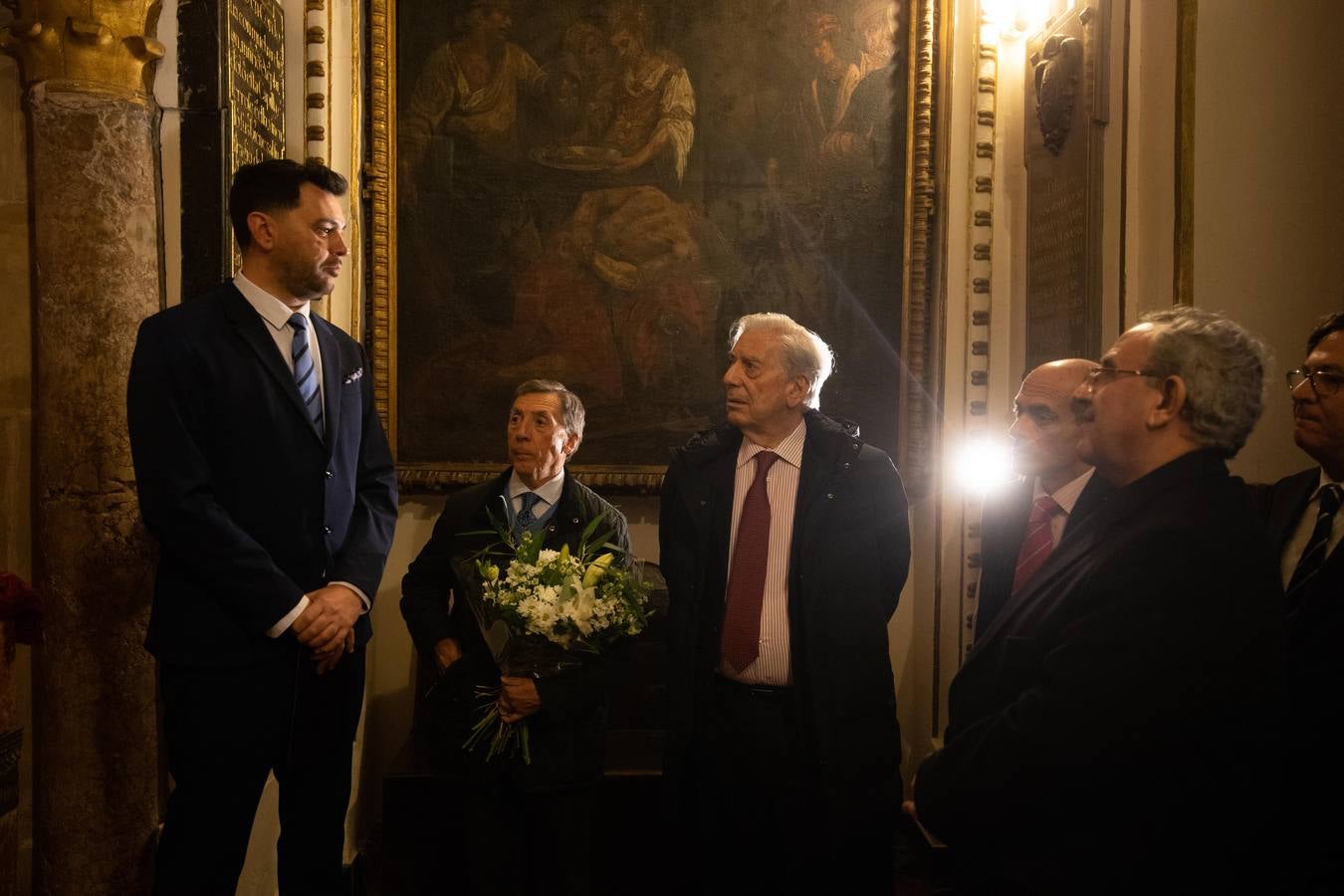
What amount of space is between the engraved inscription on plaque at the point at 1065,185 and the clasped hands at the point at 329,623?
2.81 metres

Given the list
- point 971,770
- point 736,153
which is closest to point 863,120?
point 736,153

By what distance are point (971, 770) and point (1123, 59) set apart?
2.98m

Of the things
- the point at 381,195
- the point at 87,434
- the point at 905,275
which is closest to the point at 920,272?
the point at 905,275

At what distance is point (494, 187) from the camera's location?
15.3ft

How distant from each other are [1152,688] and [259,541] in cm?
207

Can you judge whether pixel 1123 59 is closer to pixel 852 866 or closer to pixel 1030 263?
pixel 1030 263

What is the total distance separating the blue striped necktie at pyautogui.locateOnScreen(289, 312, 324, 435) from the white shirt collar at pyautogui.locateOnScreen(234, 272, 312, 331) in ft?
0.08

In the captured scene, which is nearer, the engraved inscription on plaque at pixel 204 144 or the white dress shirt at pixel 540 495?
the engraved inscription on plaque at pixel 204 144

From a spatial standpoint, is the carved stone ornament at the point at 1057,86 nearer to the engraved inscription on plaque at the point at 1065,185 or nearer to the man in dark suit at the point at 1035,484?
the engraved inscription on plaque at the point at 1065,185

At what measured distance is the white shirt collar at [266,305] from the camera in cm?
267

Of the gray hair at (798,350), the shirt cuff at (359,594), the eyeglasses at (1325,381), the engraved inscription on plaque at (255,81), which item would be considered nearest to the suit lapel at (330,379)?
the shirt cuff at (359,594)

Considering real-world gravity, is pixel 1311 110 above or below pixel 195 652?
above

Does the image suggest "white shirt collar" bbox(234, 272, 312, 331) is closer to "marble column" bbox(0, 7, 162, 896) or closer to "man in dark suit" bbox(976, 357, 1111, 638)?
"marble column" bbox(0, 7, 162, 896)

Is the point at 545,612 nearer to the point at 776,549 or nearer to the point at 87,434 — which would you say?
the point at 776,549
